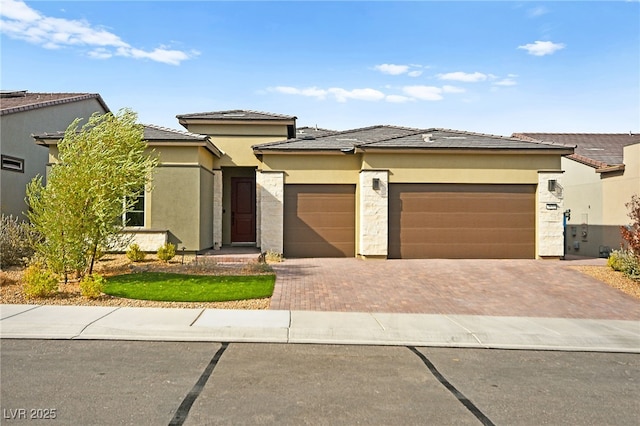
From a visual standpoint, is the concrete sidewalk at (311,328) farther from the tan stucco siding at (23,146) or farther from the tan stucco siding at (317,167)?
the tan stucco siding at (23,146)

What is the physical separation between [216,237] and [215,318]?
32.8 feet

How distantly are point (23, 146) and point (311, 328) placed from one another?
16.5 m

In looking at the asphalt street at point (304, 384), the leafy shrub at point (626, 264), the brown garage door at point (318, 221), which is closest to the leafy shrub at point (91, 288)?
the asphalt street at point (304, 384)

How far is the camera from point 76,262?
1159 cm

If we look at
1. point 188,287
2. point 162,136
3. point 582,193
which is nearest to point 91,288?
point 188,287

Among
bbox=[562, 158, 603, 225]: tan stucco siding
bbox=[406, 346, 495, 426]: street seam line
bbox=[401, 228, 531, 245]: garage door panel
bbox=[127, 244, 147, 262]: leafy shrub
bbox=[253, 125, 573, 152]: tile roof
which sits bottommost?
bbox=[406, 346, 495, 426]: street seam line

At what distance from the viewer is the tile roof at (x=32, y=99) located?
61.8 feet

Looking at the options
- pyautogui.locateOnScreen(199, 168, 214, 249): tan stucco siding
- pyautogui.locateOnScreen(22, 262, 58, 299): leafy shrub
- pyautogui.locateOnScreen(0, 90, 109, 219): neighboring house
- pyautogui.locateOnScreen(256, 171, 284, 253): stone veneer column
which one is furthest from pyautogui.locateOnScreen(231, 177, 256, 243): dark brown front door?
pyautogui.locateOnScreen(22, 262, 58, 299): leafy shrub

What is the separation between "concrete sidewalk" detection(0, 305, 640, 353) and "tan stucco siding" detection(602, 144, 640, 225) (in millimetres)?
11009

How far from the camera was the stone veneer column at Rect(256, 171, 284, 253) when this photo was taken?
657 inches

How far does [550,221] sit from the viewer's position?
55.4 ft

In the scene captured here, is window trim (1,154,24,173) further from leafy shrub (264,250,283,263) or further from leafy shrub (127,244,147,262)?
leafy shrub (264,250,283,263)

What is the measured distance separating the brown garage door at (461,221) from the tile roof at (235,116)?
6.10m

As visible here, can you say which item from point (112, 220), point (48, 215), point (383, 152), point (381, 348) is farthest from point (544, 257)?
point (48, 215)
